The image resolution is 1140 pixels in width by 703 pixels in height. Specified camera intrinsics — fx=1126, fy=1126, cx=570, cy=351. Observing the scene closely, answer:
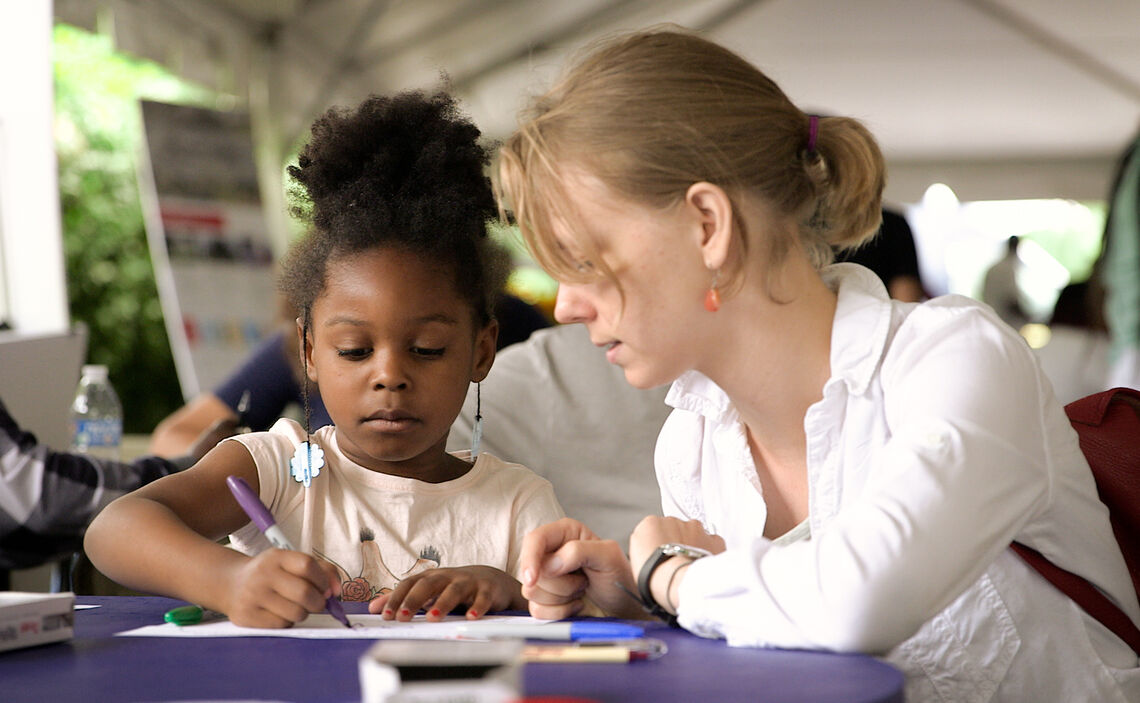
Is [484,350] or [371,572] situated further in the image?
[484,350]

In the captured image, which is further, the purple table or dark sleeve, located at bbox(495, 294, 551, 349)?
dark sleeve, located at bbox(495, 294, 551, 349)

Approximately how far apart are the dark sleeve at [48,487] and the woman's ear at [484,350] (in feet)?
2.90

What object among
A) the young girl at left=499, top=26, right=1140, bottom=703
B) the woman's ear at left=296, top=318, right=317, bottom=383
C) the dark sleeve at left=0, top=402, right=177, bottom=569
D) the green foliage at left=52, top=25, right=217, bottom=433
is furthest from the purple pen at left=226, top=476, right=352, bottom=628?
the green foliage at left=52, top=25, right=217, bottom=433

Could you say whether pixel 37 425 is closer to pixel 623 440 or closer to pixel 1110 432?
pixel 623 440

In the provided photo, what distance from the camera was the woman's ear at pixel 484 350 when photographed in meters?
1.46

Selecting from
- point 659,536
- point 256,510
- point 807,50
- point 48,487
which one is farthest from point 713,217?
point 807,50

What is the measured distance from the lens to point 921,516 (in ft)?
2.97

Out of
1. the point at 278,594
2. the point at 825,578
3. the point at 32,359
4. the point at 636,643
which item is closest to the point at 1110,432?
the point at 825,578

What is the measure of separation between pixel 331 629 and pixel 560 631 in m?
0.21

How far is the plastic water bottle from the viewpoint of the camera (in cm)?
316

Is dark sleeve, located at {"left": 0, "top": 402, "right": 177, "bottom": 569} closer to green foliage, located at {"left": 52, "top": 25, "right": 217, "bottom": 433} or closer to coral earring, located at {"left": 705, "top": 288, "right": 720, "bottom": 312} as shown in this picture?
coral earring, located at {"left": 705, "top": 288, "right": 720, "bottom": 312}

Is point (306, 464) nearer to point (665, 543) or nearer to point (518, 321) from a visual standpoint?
point (665, 543)

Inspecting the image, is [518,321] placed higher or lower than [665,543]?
higher

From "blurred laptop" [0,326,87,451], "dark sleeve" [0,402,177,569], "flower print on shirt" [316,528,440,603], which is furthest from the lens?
"blurred laptop" [0,326,87,451]
